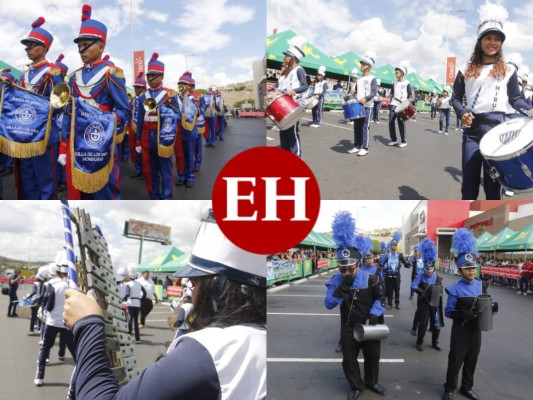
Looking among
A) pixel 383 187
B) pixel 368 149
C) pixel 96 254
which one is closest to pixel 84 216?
pixel 96 254

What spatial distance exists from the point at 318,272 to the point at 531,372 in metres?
1.10

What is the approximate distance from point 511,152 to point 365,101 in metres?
1.00

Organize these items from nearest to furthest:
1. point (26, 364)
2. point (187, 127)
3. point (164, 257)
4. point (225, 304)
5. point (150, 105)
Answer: point (225, 304) → point (164, 257) → point (26, 364) → point (150, 105) → point (187, 127)

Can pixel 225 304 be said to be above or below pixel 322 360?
above

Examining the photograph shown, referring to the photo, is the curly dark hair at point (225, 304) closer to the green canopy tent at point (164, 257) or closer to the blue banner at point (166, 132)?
the green canopy tent at point (164, 257)

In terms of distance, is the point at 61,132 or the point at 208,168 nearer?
the point at 61,132

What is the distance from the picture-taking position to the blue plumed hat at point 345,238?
2080mm

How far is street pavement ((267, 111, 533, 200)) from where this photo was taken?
6.52 feet

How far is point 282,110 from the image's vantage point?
2037 millimetres

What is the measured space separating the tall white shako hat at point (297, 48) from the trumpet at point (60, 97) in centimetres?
99

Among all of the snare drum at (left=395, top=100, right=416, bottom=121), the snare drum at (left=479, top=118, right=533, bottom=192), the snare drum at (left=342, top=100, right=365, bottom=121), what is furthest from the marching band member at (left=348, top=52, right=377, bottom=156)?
the snare drum at (left=479, top=118, right=533, bottom=192)

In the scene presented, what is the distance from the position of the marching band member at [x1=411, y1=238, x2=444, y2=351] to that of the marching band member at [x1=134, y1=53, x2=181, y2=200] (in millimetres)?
1675

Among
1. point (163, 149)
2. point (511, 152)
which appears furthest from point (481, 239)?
point (163, 149)

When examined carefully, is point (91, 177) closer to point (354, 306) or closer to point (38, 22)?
point (38, 22)
